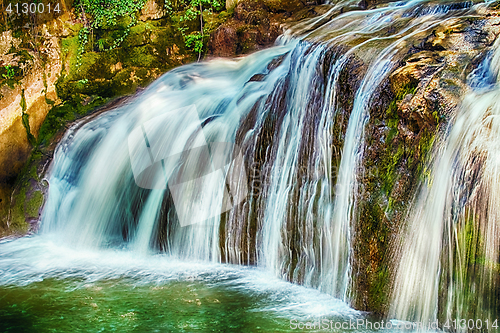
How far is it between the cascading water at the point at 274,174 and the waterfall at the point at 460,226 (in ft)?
0.03

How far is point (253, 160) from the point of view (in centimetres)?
552

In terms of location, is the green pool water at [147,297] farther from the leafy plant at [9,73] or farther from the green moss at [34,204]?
the leafy plant at [9,73]

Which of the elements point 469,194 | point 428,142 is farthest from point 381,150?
point 469,194

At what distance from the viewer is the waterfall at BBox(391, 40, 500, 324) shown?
3.31 meters

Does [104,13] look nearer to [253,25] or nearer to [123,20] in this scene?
[123,20]

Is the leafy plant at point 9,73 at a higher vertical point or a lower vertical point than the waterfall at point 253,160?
higher

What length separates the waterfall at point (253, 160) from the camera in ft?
15.0

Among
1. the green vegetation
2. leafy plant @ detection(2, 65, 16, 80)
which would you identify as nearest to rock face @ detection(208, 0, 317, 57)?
the green vegetation

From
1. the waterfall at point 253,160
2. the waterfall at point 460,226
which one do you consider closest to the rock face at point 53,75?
the waterfall at point 253,160

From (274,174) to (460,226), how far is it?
2.24 m

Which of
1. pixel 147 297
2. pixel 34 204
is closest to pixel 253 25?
pixel 34 204

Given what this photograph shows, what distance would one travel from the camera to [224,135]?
5.92m

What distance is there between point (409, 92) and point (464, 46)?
816mm

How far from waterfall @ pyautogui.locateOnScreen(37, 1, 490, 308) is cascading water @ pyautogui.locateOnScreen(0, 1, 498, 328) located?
0.02m
